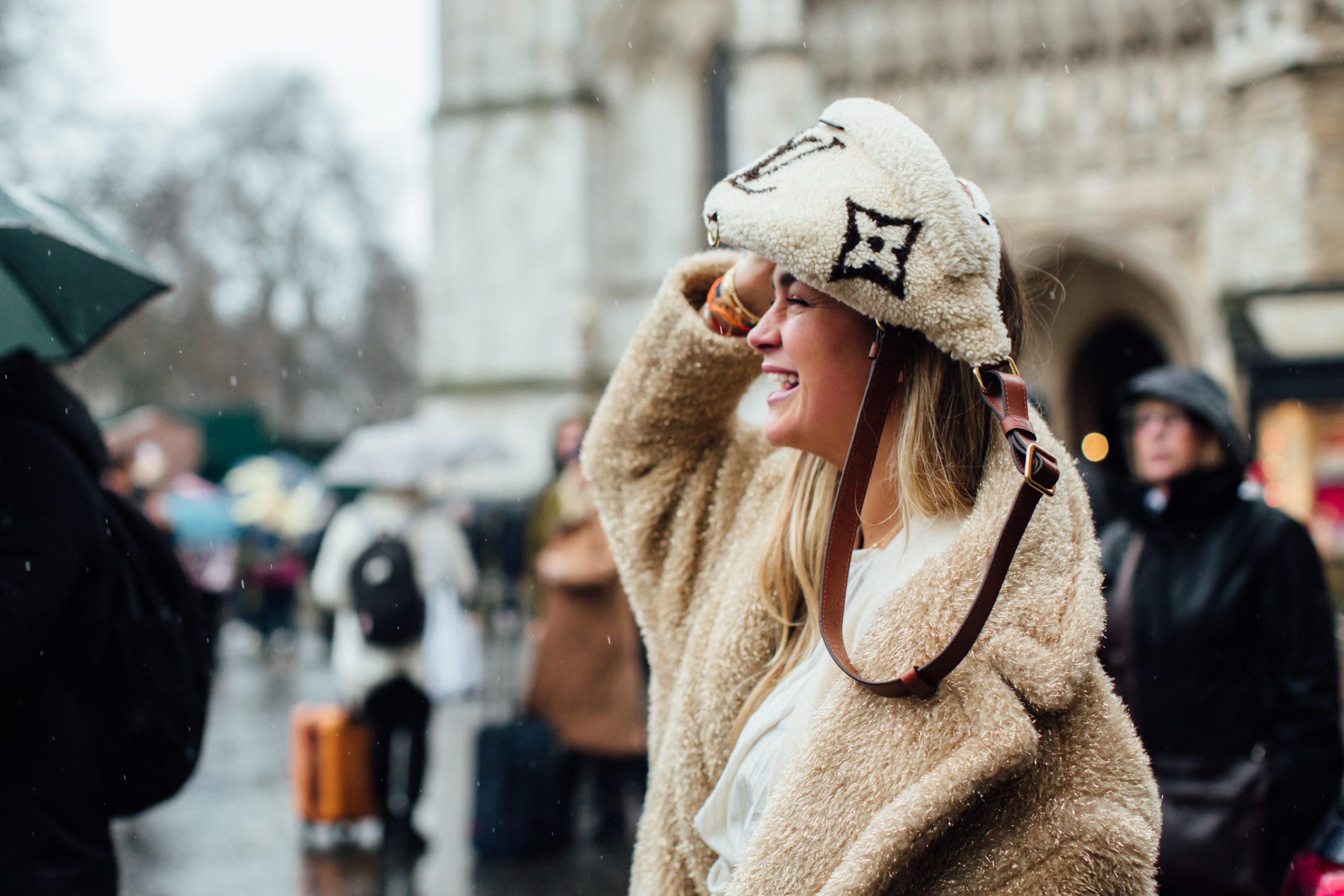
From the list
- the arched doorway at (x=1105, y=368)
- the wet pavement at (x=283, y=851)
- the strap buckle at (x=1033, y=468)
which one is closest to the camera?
the strap buckle at (x=1033, y=468)

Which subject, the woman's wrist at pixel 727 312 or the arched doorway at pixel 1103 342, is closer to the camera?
the woman's wrist at pixel 727 312

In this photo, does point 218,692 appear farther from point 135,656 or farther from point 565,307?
point 135,656

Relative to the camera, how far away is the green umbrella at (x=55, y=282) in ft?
8.51

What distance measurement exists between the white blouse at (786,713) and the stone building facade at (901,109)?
14.4 meters

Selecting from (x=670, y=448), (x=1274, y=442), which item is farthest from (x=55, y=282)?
(x=1274, y=442)

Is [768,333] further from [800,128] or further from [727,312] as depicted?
[800,128]

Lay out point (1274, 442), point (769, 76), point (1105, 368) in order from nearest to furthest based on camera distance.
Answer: point (1274, 442)
point (769, 76)
point (1105, 368)

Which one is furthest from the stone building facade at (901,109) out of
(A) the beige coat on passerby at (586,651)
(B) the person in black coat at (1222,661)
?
(B) the person in black coat at (1222,661)

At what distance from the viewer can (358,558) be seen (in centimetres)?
620

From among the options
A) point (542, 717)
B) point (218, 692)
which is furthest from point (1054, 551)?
point (218, 692)

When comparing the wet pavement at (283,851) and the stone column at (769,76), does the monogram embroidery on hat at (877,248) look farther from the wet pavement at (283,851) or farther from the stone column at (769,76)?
the stone column at (769,76)

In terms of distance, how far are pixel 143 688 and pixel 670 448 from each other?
123cm

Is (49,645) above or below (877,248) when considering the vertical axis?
below

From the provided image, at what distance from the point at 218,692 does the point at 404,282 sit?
75.1 ft
